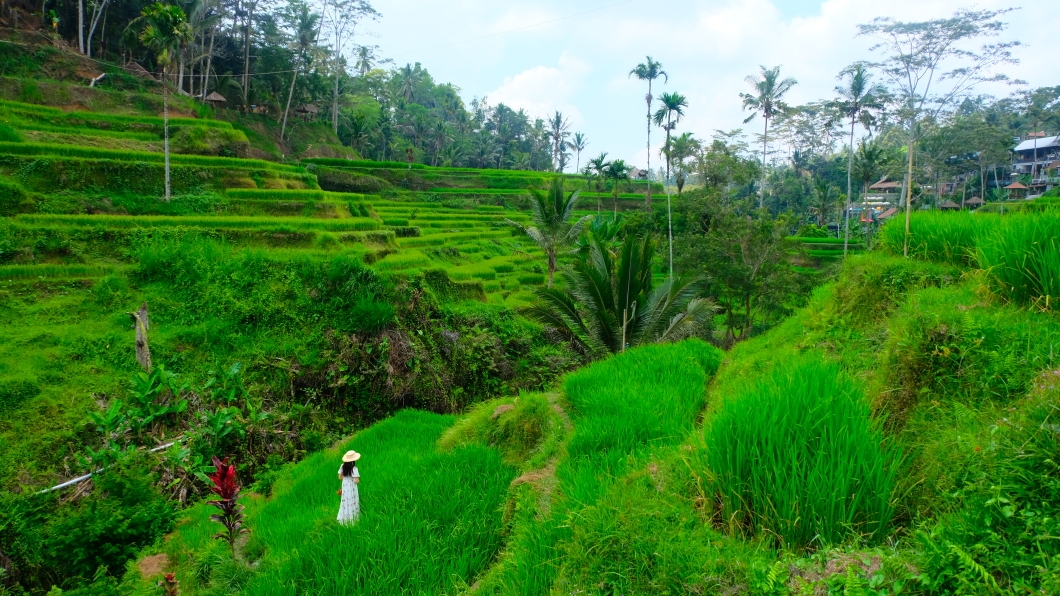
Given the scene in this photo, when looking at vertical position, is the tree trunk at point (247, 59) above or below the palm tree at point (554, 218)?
above

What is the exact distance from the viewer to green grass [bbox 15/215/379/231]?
1098 centimetres

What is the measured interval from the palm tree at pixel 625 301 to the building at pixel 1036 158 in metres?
41.8

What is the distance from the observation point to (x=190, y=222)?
12.3 metres

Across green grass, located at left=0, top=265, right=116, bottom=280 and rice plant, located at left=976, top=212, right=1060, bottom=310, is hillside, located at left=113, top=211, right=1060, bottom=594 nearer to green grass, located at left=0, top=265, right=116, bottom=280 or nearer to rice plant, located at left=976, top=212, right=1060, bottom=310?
rice plant, located at left=976, top=212, right=1060, bottom=310

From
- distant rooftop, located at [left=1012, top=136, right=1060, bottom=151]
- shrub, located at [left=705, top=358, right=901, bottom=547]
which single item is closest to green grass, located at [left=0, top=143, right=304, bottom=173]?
shrub, located at [left=705, top=358, right=901, bottom=547]

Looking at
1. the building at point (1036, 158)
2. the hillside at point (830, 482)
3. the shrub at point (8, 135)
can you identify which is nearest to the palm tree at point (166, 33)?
the shrub at point (8, 135)

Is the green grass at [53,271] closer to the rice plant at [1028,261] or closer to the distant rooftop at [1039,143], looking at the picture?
the rice plant at [1028,261]

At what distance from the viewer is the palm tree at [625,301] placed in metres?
8.54

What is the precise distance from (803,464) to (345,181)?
3011 cm

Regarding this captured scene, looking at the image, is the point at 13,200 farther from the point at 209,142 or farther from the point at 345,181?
the point at 345,181

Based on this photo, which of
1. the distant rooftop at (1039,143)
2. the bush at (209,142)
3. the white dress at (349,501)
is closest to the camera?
the white dress at (349,501)

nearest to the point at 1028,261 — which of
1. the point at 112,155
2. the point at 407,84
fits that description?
the point at 112,155

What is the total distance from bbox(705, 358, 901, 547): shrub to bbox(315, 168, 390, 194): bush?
29.6 m

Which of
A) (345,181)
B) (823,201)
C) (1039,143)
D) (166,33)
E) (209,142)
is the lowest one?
(209,142)
